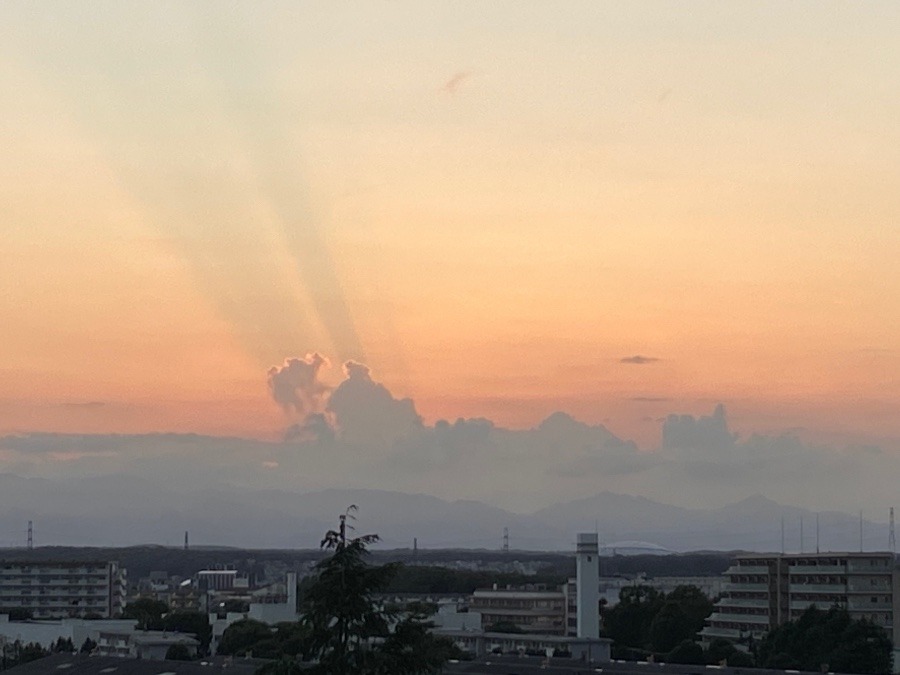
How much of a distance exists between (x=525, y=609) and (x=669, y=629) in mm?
39741

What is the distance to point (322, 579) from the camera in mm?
30438

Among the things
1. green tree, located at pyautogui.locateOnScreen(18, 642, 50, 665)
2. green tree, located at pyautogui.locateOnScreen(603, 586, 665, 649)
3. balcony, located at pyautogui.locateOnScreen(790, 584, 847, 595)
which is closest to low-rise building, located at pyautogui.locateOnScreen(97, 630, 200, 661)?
green tree, located at pyautogui.locateOnScreen(18, 642, 50, 665)

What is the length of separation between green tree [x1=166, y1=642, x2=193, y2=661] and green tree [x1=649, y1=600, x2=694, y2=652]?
3091 cm

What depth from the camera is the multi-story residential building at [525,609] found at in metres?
150

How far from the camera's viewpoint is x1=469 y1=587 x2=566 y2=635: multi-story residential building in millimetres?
150375

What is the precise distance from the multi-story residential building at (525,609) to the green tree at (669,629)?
29315 mm

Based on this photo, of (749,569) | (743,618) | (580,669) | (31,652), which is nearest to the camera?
(580,669)

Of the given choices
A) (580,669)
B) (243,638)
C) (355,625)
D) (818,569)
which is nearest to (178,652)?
(243,638)

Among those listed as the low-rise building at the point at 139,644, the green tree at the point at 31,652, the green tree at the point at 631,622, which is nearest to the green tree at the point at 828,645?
the green tree at the point at 631,622

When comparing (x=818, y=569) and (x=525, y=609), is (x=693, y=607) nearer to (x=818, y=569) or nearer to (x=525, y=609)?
(x=818, y=569)

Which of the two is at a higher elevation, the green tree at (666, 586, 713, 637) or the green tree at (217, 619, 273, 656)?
the green tree at (666, 586, 713, 637)

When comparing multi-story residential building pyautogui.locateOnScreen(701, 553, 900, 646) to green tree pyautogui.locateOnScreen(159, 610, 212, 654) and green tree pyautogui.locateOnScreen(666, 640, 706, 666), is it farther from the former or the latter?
green tree pyautogui.locateOnScreen(159, 610, 212, 654)

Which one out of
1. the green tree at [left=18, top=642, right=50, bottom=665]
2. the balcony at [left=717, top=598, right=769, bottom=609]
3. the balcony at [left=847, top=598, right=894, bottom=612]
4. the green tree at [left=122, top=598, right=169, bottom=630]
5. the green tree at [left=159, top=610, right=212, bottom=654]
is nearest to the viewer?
the green tree at [left=18, top=642, right=50, bottom=665]

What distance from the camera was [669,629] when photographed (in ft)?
379
